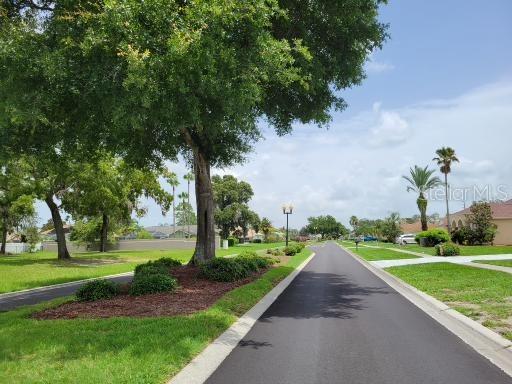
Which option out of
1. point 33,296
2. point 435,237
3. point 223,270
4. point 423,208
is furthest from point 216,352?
point 423,208

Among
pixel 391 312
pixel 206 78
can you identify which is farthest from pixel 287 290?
pixel 206 78

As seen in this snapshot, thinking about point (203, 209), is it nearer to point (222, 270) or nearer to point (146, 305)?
point (222, 270)

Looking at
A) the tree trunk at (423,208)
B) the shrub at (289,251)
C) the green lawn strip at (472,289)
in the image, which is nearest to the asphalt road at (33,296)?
the green lawn strip at (472,289)

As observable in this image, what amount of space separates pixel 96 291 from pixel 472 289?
1024 centimetres

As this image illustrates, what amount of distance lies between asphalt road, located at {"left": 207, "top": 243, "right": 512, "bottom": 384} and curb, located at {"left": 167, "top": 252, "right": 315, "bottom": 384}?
0.12 meters

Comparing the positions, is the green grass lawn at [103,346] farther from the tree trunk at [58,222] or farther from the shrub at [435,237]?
the shrub at [435,237]

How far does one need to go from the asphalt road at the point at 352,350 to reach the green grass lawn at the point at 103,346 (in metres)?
0.68

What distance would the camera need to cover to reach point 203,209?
19688 millimetres

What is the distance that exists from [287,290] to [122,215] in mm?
31324

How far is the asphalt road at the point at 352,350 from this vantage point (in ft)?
19.8

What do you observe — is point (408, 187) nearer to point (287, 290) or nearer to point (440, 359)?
point (287, 290)

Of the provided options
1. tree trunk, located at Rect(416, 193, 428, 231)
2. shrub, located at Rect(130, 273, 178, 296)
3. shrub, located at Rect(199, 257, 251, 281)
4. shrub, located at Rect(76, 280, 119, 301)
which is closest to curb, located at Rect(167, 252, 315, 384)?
shrub, located at Rect(130, 273, 178, 296)

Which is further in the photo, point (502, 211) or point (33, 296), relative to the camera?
point (502, 211)

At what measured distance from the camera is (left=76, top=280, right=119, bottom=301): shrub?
12.2m
